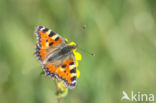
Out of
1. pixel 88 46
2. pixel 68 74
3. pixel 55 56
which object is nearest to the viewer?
pixel 68 74

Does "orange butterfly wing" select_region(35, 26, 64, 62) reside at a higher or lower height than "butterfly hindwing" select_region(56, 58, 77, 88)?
higher

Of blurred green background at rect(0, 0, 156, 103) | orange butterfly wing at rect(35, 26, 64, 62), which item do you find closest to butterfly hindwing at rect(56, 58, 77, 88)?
orange butterfly wing at rect(35, 26, 64, 62)

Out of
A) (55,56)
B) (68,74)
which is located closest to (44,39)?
(55,56)

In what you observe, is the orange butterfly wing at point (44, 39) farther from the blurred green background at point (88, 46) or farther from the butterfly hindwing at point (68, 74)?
the blurred green background at point (88, 46)

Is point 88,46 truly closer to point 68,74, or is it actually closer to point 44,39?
point 44,39

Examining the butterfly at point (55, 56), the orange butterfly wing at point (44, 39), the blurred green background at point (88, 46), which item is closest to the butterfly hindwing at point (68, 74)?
the butterfly at point (55, 56)

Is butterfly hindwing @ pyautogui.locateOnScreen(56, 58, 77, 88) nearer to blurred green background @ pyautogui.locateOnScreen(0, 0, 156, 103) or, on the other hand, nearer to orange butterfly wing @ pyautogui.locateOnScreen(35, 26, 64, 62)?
orange butterfly wing @ pyautogui.locateOnScreen(35, 26, 64, 62)

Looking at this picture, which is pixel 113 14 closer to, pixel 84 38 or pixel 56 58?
pixel 84 38
